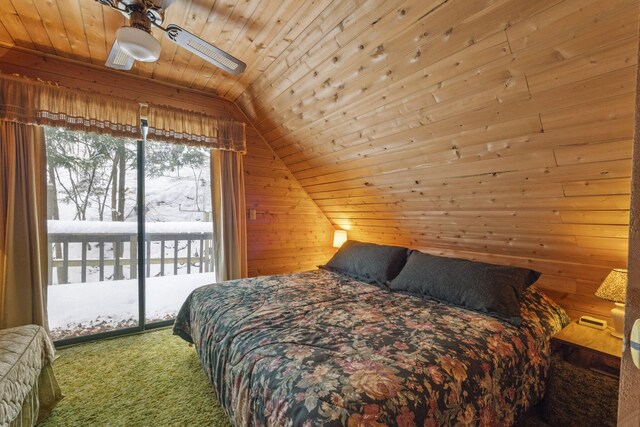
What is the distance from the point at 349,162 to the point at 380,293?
1.24 meters

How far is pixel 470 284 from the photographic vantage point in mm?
1978

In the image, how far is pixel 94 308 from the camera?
2.75m

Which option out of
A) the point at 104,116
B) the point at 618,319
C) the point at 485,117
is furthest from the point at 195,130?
the point at 618,319

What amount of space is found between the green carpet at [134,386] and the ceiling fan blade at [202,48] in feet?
6.75

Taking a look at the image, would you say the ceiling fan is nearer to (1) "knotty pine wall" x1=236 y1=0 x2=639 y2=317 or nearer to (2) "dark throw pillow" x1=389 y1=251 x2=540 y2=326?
(1) "knotty pine wall" x1=236 y1=0 x2=639 y2=317

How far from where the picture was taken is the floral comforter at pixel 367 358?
103 centimetres

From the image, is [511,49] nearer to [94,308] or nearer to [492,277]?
[492,277]

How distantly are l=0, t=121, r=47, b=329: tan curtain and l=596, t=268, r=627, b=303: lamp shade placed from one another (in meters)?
3.86

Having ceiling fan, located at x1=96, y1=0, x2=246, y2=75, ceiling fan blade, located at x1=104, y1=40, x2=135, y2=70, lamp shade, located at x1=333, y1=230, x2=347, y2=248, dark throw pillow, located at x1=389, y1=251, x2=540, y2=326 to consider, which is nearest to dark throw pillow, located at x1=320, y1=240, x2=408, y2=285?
dark throw pillow, located at x1=389, y1=251, x2=540, y2=326

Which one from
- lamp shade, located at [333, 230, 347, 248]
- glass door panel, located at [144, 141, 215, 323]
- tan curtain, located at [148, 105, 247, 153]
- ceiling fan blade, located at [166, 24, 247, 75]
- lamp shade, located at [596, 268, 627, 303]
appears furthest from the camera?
lamp shade, located at [333, 230, 347, 248]

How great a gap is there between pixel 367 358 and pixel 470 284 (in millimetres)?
1117

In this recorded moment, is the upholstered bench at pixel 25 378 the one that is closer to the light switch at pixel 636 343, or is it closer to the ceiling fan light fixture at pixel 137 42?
the ceiling fan light fixture at pixel 137 42

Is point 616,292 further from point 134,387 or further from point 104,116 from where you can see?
point 104,116

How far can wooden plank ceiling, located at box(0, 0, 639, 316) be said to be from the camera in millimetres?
1299
